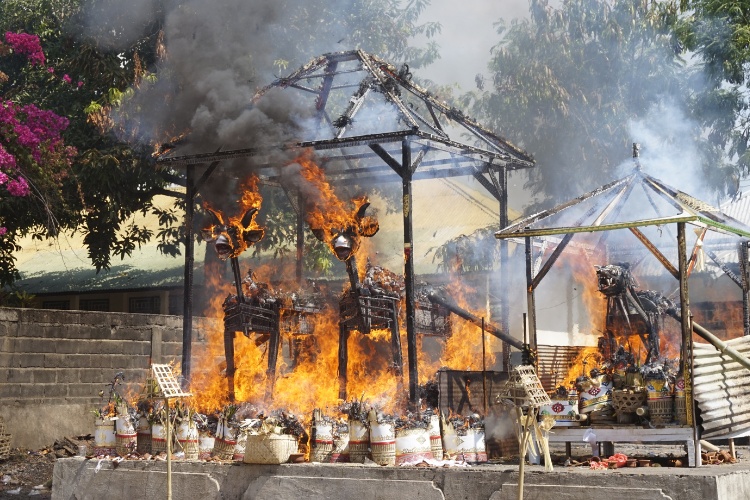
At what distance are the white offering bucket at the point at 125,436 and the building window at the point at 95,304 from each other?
15.3 m

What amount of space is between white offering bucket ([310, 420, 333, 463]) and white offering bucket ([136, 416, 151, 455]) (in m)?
2.41

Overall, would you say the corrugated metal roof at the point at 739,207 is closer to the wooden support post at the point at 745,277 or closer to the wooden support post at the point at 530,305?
the wooden support post at the point at 745,277

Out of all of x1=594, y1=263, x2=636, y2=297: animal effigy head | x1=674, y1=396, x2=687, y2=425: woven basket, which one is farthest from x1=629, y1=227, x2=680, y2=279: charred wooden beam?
x1=594, y1=263, x2=636, y2=297: animal effigy head

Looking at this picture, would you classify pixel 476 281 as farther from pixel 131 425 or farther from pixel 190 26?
pixel 131 425

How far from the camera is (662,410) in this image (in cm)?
1007

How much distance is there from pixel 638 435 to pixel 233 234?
248 inches

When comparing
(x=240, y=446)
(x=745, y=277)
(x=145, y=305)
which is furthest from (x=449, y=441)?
(x=145, y=305)

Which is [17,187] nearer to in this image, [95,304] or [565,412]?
[95,304]

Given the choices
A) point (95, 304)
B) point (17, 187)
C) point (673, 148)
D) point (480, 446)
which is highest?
point (673, 148)

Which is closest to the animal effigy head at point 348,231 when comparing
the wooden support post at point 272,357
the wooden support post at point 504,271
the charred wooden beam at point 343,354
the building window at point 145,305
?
the charred wooden beam at point 343,354

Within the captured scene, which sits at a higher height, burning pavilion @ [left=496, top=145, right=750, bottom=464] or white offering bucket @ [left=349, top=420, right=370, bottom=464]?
burning pavilion @ [left=496, top=145, right=750, bottom=464]

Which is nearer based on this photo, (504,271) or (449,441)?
(449,441)

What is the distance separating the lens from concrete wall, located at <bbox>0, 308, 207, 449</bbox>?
16250mm

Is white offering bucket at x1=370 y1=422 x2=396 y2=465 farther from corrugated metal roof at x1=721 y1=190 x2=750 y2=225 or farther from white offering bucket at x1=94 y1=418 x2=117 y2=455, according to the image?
corrugated metal roof at x1=721 y1=190 x2=750 y2=225
